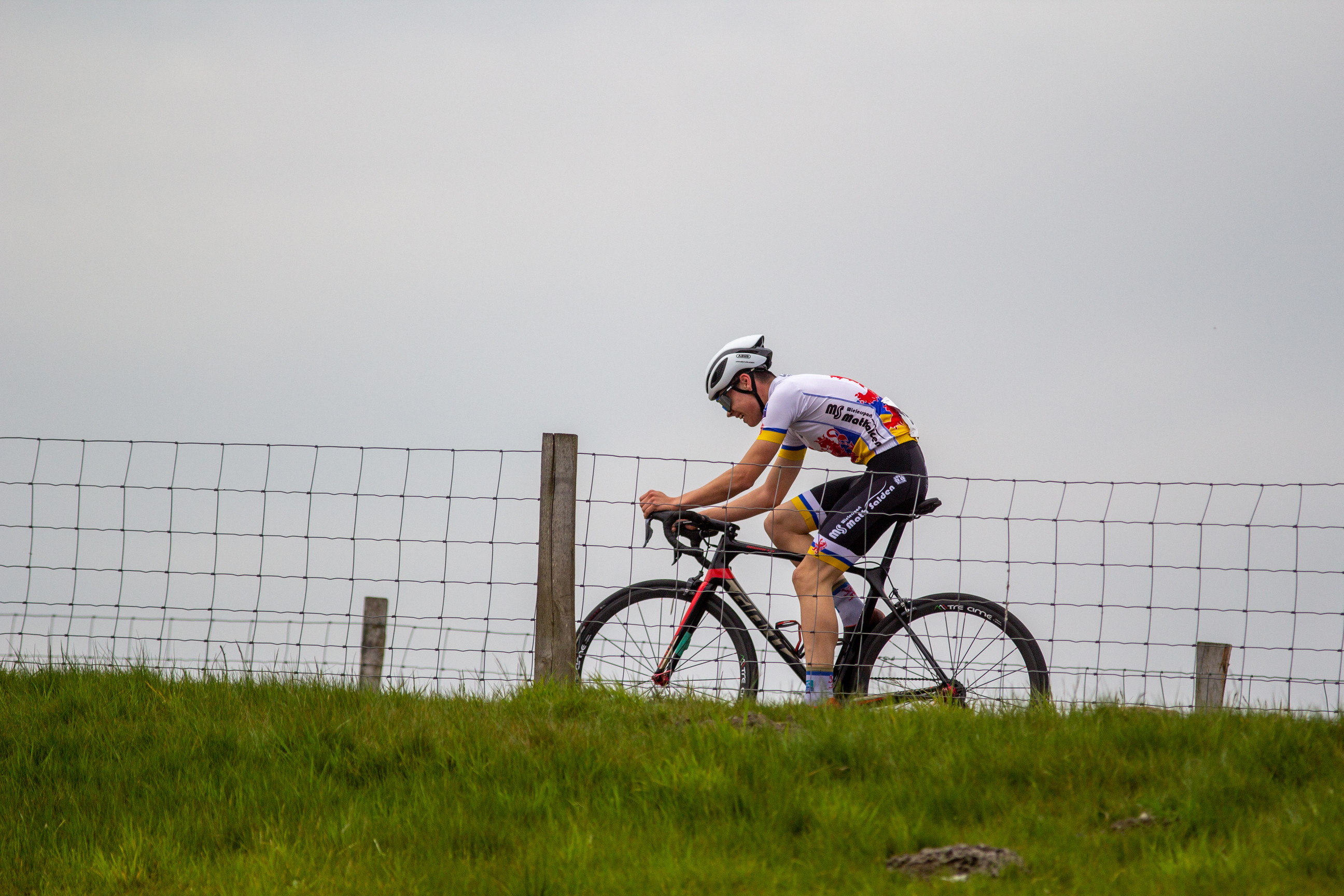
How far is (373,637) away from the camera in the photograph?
7.41 m

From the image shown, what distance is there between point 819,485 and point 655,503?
3.36 ft

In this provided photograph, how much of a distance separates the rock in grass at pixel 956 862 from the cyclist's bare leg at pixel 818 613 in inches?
86.5

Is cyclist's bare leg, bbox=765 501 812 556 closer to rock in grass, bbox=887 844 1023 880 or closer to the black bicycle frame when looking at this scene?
the black bicycle frame

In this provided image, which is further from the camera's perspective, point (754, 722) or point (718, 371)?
point (718, 371)

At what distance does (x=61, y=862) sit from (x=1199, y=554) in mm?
5959

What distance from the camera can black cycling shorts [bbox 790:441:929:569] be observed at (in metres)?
6.33

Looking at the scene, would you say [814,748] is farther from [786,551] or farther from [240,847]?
[240,847]

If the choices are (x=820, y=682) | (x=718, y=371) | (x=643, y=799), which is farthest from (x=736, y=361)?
(x=643, y=799)

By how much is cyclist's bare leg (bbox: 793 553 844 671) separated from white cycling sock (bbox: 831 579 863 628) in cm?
21

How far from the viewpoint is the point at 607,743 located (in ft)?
16.9

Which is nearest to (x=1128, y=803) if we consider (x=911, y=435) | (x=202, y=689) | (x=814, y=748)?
(x=814, y=748)

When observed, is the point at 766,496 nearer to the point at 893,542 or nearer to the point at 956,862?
the point at 893,542

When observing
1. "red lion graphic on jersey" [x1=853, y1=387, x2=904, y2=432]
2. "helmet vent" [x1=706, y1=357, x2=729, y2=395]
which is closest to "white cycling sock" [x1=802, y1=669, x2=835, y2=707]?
"red lion graphic on jersey" [x1=853, y1=387, x2=904, y2=432]

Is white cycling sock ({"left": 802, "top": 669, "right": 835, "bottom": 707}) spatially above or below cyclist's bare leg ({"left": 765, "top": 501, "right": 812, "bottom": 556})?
below
